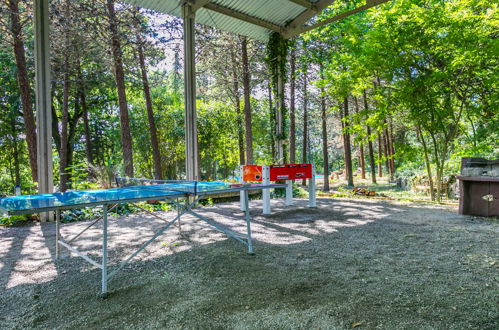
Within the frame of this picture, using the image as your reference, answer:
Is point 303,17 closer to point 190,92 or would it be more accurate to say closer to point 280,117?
point 280,117

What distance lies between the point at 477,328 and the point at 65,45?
10.4 m

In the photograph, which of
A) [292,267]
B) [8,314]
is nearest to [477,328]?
[292,267]

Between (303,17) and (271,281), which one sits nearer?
(271,281)

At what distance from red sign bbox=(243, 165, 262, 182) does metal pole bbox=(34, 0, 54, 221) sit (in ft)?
10.9

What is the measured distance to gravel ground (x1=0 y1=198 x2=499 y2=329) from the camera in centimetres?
179

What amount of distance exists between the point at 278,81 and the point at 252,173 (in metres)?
3.79

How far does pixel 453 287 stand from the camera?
7.08ft

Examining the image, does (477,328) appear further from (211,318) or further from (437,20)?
(437,20)

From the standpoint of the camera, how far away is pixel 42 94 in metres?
4.74

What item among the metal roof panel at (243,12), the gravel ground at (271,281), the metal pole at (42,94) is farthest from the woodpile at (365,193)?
the metal pole at (42,94)

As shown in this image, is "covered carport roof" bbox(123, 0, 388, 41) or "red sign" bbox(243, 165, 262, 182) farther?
"covered carport roof" bbox(123, 0, 388, 41)

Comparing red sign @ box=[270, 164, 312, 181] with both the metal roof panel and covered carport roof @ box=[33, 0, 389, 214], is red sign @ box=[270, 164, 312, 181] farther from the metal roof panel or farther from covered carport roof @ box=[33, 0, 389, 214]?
the metal roof panel

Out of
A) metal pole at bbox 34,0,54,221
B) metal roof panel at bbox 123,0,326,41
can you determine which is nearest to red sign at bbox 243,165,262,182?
metal pole at bbox 34,0,54,221

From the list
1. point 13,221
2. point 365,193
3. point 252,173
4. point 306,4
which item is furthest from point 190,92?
point 365,193
